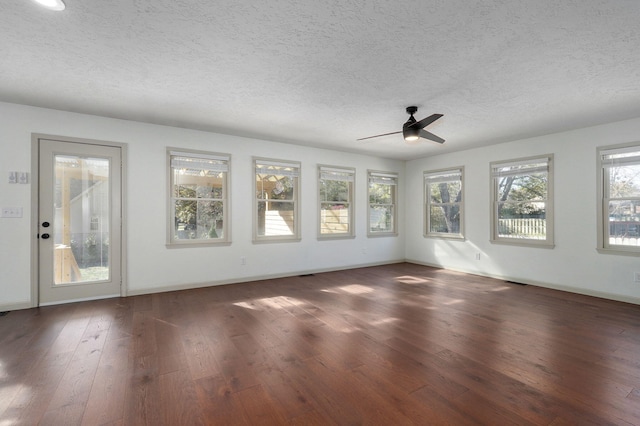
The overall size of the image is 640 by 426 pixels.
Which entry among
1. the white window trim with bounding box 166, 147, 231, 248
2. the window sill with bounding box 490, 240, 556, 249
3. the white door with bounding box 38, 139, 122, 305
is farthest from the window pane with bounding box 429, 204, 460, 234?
the white door with bounding box 38, 139, 122, 305

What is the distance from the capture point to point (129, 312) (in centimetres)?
370

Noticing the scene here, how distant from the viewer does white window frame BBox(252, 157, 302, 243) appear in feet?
17.9

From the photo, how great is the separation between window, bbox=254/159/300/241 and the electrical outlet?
10.1ft

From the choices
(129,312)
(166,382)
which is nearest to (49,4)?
(166,382)

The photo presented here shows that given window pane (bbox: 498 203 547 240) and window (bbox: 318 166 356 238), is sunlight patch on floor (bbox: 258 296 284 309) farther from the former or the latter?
window pane (bbox: 498 203 547 240)

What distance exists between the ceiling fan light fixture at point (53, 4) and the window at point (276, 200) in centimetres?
353

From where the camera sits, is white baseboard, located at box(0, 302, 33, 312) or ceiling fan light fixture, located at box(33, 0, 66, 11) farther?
white baseboard, located at box(0, 302, 33, 312)

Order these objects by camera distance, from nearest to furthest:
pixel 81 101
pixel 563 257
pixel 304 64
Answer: pixel 304 64
pixel 81 101
pixel 563 257

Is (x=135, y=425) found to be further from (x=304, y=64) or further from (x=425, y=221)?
(x=425, y=221)

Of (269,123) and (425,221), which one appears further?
(425,221)

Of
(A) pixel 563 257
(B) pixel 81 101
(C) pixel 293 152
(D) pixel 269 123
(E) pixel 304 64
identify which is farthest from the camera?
(C) pixel 293 152

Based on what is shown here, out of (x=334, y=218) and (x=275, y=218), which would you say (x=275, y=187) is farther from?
(x=334, y=218)

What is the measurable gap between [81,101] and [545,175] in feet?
22.5

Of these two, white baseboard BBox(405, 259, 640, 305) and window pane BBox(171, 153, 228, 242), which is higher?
window pane BBox(171, 153, 228, 242)
